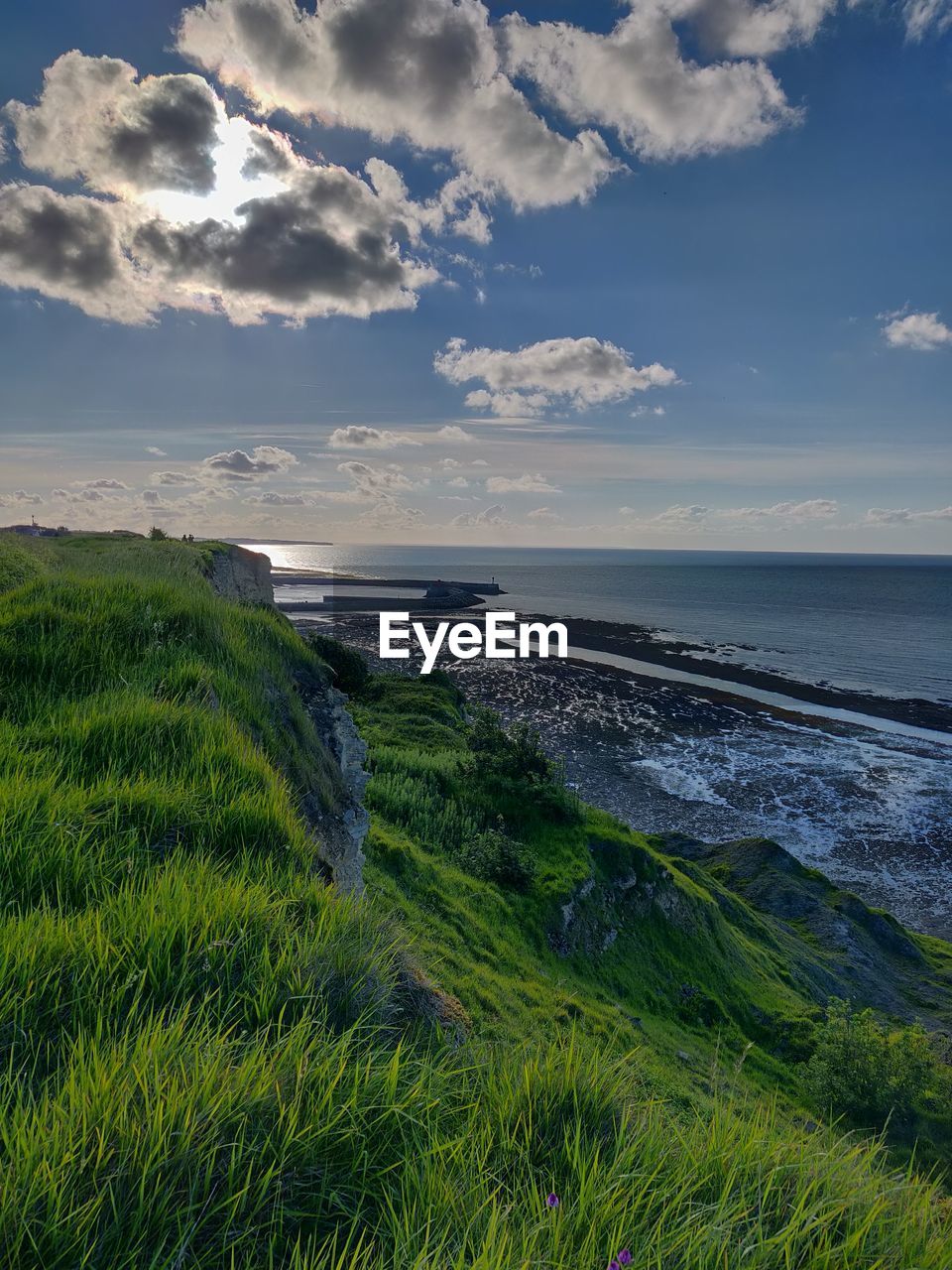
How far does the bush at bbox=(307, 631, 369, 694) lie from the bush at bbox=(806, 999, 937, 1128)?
27085 millimetres

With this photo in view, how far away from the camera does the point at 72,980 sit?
2.28 metres

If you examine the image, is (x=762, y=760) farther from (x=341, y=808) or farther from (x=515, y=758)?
(x=341, y=808)

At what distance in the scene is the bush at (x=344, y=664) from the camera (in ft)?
117

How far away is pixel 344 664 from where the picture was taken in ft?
123

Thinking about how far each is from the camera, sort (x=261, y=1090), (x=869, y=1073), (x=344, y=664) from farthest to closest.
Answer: (x=344, y=664) < (x=869, y=1073) < (x=261, y=1090)

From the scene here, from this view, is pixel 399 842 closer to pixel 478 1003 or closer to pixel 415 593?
pixel 478 1003

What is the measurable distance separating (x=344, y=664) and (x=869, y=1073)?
30.7 m

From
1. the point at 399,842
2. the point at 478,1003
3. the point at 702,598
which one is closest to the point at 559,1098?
the point at 478,1003

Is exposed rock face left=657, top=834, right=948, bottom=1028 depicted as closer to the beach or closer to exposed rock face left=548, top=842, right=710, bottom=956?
the beach

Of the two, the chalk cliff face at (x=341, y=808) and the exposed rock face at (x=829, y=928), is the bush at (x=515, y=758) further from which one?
the chalk cliff face at (x=341, y=808)

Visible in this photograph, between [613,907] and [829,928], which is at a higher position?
[613,907]

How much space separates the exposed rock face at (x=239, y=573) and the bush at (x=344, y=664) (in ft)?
15.1

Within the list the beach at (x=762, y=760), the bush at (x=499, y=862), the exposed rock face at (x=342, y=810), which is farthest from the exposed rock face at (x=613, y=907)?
the beach at (x=762, y=760)

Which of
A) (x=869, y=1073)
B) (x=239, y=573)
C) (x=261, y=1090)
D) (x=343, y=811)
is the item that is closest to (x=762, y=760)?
(x=869, y=1073)
